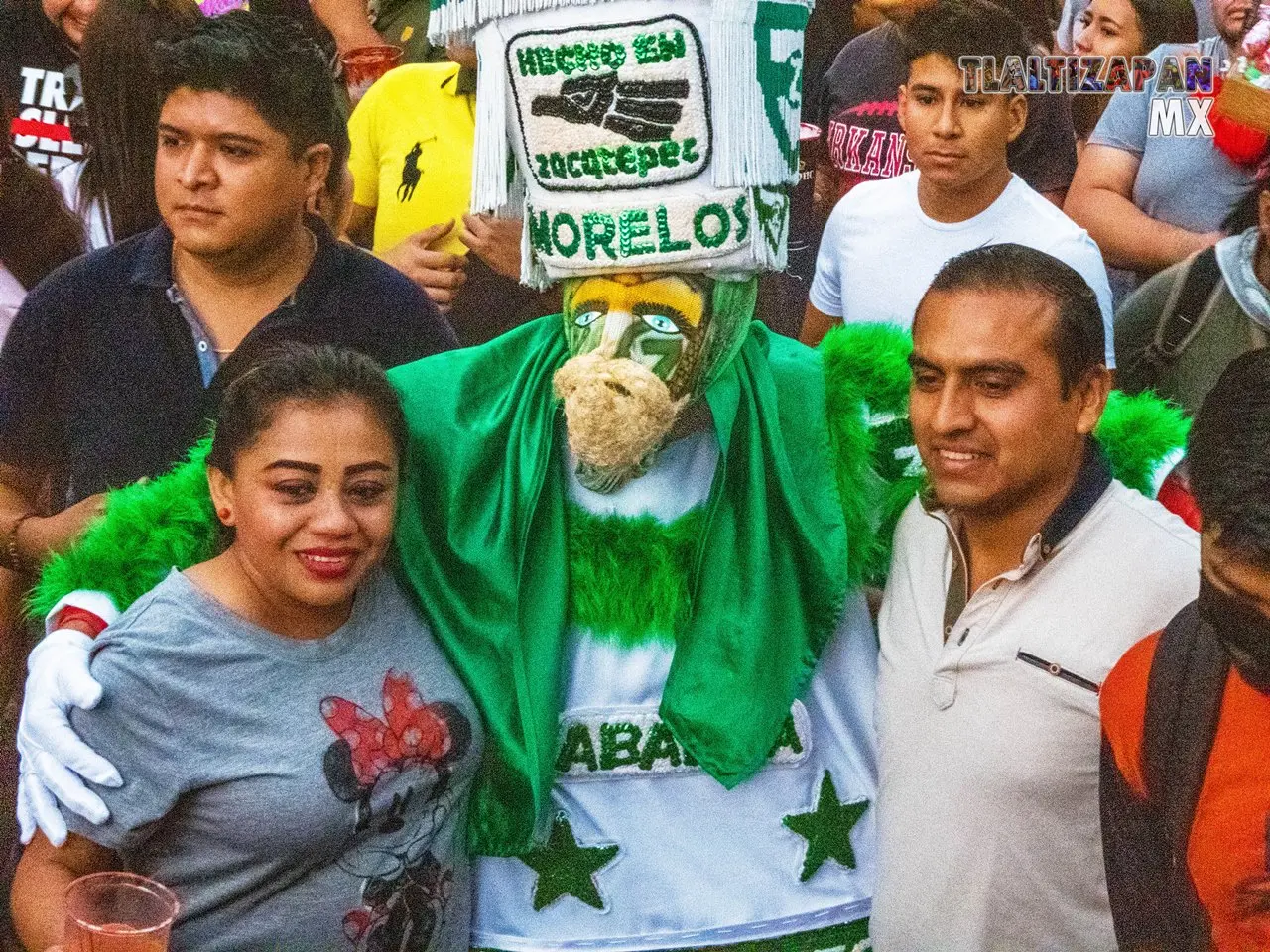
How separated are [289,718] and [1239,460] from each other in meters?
1.21

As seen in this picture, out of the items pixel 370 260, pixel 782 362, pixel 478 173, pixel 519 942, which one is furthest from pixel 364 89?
pixel 519 942

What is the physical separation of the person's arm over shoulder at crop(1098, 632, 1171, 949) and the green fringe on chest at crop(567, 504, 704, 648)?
25.1 inches

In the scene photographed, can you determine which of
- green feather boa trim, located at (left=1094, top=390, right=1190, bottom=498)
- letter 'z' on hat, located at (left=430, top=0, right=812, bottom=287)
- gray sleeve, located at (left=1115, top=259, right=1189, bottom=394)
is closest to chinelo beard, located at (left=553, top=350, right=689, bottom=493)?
letter 'z' on hat, located at (left=430, top=0, right=812, bottom=287)

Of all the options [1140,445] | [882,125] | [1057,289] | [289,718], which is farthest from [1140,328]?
[289,718]

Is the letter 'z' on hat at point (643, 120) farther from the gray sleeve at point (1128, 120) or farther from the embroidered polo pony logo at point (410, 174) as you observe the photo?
the gray sleeve at point (1128, 120)

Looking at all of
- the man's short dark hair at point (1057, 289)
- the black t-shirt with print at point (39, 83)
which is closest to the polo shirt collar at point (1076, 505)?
the man's short dark hair at point (1057, 289)

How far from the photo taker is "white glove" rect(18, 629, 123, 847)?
2045 millimetres

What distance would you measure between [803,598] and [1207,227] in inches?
65.0

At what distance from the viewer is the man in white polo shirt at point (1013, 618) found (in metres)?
2.14

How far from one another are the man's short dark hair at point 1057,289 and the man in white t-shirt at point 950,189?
117 centimetres

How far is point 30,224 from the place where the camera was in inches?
143

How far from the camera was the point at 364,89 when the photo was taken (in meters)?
4.38

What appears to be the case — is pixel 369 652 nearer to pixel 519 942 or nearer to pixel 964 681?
pixel 519 942

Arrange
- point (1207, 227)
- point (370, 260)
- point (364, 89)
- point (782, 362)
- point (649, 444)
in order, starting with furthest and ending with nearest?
A: point (364, 89)
point (1207, 227)
point (370, 260)
point (782, 362)
point (649, 444)
